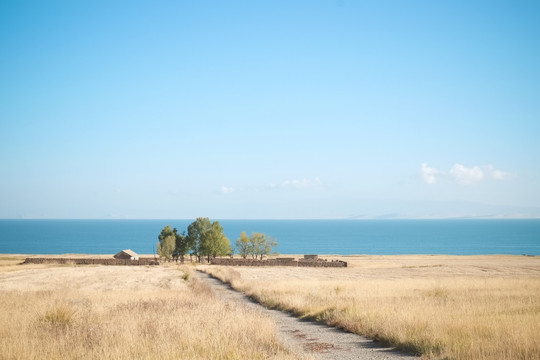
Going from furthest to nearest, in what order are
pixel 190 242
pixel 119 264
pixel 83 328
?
pixel 190 242, pixel 119 264, pixel 83 328

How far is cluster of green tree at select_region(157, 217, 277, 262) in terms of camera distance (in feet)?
306

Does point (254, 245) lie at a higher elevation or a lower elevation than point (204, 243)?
lower

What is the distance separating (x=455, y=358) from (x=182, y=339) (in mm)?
6700

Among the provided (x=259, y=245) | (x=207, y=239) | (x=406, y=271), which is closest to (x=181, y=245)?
(x=207, y=239)

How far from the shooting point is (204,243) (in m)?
93.1

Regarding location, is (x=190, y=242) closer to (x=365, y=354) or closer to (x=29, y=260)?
(x=29, y=260)

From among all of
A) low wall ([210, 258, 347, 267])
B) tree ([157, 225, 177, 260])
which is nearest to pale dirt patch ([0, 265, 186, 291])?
low wall ([210, 258, 347, 267])

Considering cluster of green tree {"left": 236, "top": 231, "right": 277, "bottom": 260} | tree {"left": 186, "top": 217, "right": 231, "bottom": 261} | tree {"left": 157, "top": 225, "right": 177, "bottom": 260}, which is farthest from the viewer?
cluster of green tree {"left": 236, "top": 231, "right": 277, "bottom": 260}

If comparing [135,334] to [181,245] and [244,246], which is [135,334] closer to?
[181,245]

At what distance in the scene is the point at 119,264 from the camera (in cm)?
7881

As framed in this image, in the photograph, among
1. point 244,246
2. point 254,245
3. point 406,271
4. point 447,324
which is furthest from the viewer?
point 244,246

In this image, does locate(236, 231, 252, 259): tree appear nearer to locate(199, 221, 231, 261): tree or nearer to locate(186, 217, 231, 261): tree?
locate(186, 217, 231, 261): tree

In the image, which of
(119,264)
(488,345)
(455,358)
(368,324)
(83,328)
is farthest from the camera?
(119,264)

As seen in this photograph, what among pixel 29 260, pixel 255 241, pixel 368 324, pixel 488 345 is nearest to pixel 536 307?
→ pixel 368 324
